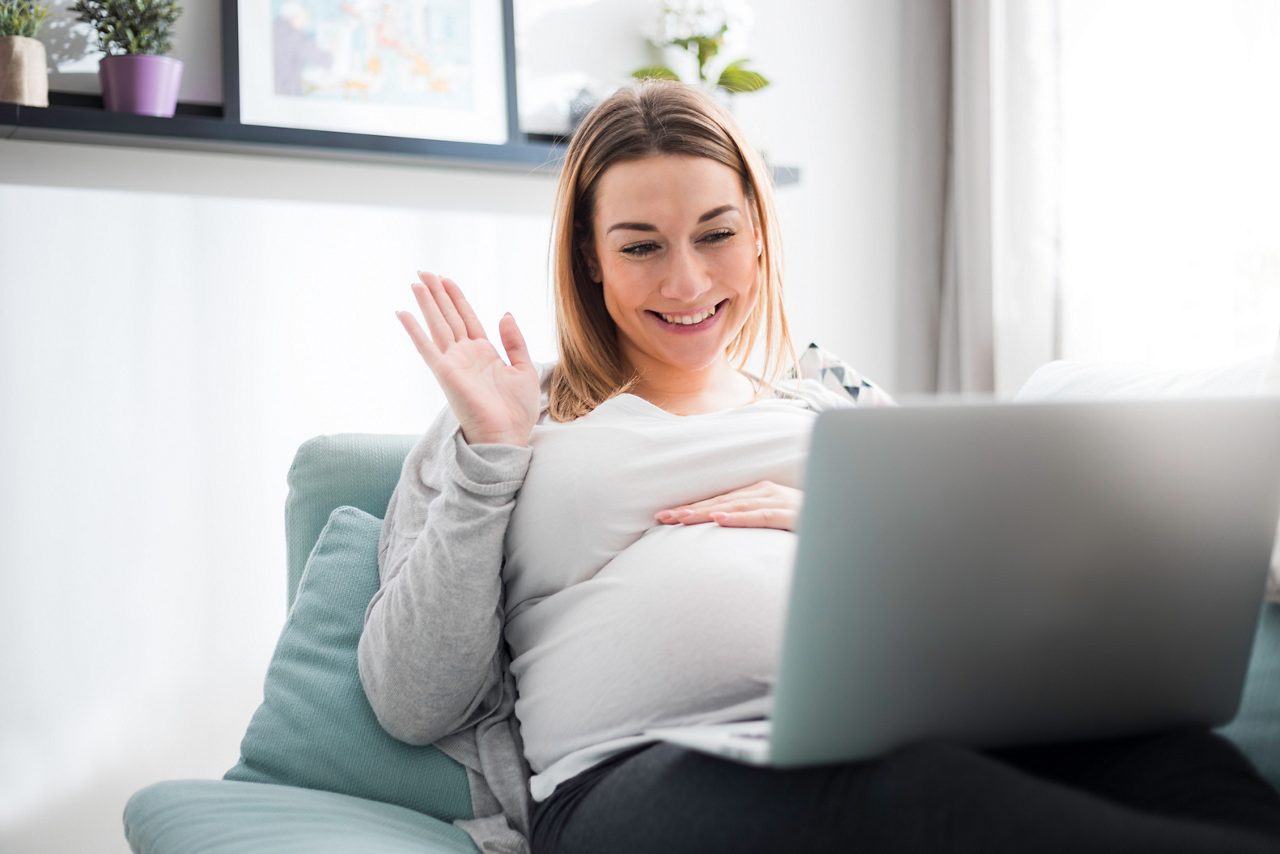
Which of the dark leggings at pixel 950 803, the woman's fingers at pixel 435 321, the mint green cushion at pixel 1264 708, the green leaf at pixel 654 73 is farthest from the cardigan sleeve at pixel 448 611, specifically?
the green leaf at pixel 654 73

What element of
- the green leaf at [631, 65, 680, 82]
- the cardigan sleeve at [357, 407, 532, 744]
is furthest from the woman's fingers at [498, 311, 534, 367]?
the green leaf at [631, 65, 680, 82]

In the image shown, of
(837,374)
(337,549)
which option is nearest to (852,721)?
(337,549)

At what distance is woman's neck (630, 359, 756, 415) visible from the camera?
4.98 feet

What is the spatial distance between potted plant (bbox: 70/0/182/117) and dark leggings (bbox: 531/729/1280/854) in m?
1.69

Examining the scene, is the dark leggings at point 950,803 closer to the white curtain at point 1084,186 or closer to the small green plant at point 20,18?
the white curtain at point 1084,186

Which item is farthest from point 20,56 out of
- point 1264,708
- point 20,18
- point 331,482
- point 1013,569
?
point 1264,708

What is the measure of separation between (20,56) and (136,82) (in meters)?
0.19

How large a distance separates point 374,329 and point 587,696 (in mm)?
1553

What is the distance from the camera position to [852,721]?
2.52 ft

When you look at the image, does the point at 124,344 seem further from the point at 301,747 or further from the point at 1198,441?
the point at 1198,441

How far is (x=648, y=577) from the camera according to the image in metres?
1.15

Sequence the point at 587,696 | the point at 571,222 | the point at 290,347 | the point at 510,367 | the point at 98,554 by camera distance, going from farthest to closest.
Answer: the point at 290,347, the point at 98,554, the point at 571,222, the point at 510,367, the point at 587,696

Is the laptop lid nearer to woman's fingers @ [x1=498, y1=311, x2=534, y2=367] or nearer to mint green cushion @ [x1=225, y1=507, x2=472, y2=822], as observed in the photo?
mint green cushion @ [x1=225, y1=507, x2=472, y2=822]

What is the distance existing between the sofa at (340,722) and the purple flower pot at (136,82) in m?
1.00
